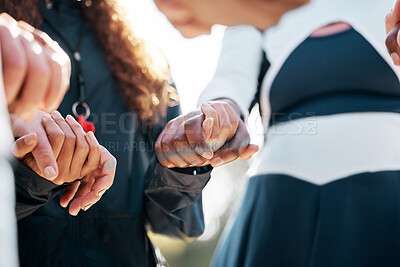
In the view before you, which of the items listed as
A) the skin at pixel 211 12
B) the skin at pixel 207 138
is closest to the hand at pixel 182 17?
the skin at pixel 211 12

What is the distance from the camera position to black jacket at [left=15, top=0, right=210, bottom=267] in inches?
15.2

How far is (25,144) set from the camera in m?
0.27

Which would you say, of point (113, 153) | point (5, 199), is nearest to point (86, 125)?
point (113, 153)

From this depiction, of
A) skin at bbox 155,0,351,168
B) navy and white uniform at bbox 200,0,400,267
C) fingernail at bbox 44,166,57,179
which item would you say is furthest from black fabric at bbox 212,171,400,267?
fingernail at bbox 44,166,57,179

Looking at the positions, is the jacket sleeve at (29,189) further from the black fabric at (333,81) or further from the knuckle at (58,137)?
the black fabric at (333,81)

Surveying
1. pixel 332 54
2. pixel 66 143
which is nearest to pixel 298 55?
pixel 332 54

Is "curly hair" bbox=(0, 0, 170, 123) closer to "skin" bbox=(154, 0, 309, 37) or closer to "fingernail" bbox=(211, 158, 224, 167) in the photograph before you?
"fingernail" bbox=(211, 158, 224, 167)

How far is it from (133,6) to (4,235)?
0.91 feet

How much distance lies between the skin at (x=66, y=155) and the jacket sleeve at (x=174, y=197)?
0.10 m

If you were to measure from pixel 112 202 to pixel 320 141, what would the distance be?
20 cm

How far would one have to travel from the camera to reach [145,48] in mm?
503

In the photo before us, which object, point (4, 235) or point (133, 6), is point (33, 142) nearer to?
point (4, 235)

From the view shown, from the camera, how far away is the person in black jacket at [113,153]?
39 centimetres

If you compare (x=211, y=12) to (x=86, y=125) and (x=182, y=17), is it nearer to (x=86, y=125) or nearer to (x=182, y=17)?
(x=182, y=17)
